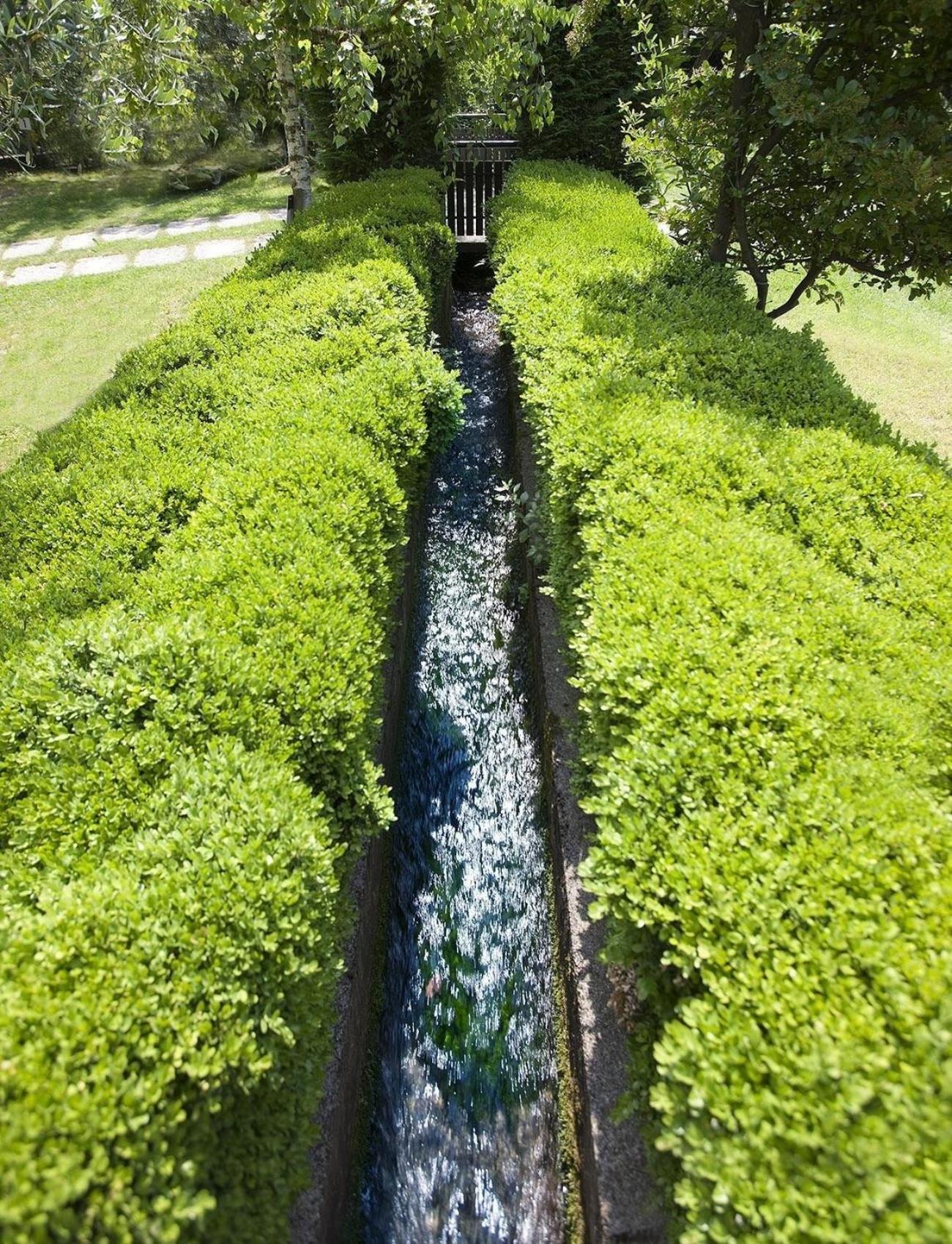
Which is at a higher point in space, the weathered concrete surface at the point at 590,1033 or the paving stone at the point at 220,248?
the paving stone at the point at 220,248

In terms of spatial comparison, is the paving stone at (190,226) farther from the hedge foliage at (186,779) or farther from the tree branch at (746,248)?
the tree branch at (746,248)

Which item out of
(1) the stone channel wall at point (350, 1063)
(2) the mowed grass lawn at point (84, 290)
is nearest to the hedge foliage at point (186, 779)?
(1) the stone channel wall at point (350, 1063)

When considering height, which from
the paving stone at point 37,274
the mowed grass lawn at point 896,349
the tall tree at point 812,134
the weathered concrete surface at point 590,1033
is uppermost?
the tall tree at point 812,134

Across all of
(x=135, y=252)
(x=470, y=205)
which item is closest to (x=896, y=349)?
(x=470, y=205)

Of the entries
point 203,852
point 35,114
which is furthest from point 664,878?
point 35,114

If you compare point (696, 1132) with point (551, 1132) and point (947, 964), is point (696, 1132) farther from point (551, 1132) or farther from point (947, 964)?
point (551, 1132)

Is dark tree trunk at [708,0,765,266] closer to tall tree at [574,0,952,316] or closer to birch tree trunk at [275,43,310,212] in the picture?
tall tree at [574,0,952,316]
